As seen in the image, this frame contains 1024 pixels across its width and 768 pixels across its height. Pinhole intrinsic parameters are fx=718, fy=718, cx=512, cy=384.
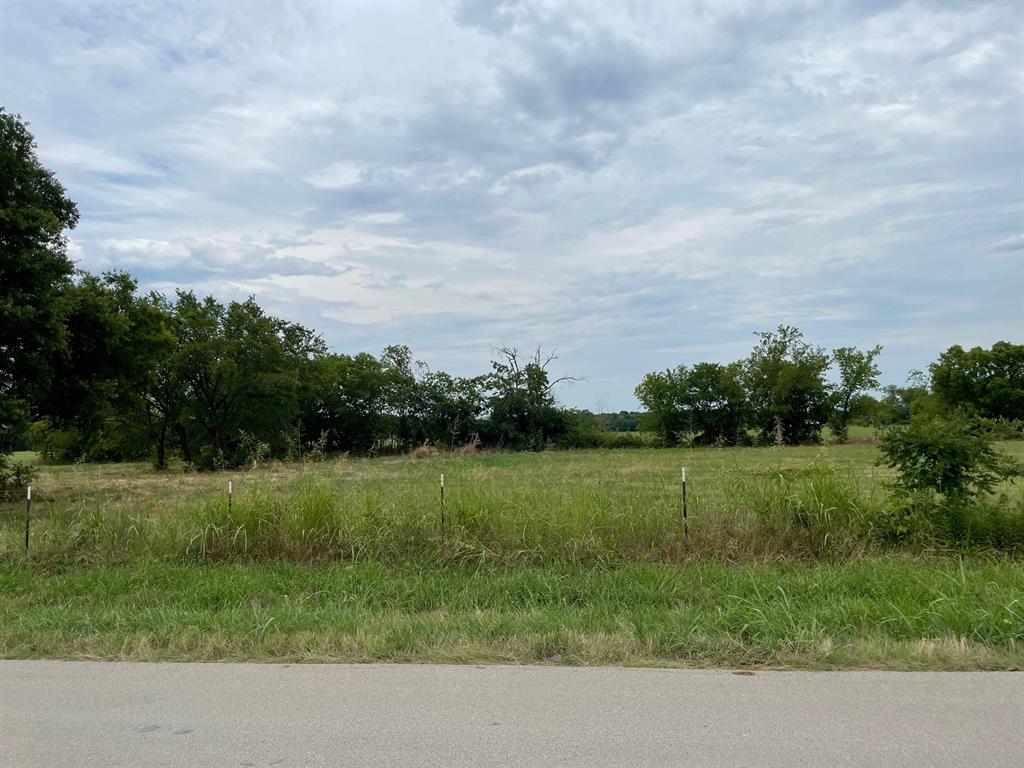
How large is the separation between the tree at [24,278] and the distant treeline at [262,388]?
4cm

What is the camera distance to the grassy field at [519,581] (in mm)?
5773

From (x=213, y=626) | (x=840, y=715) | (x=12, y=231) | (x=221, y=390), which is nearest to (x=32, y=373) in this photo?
(x=12, y=231)

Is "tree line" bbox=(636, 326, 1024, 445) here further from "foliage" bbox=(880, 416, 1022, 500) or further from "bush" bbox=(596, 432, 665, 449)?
"foliage" bbox=(880, 416, 1022, 500)

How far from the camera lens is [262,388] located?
135ft

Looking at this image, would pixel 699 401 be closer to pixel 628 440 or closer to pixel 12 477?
pixel 628 440

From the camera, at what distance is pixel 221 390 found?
42031 mm

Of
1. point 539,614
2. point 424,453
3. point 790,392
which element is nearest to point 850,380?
point 790,392

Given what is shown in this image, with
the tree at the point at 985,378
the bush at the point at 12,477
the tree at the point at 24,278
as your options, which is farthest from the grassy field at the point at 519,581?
the tree at the point at 985,378

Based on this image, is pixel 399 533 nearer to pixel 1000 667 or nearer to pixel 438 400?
pixel 1000 667

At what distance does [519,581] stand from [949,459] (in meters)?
5.88

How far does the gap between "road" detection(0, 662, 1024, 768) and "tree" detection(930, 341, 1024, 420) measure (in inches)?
2577

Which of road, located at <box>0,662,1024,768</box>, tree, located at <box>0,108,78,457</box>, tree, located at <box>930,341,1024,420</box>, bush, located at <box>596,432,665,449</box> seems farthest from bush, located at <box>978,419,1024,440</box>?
tree, located at <box>930,341,1024,420</box>

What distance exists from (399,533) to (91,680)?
14.7 feet

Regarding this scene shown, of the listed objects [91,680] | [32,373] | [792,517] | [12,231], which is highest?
[12,231]
